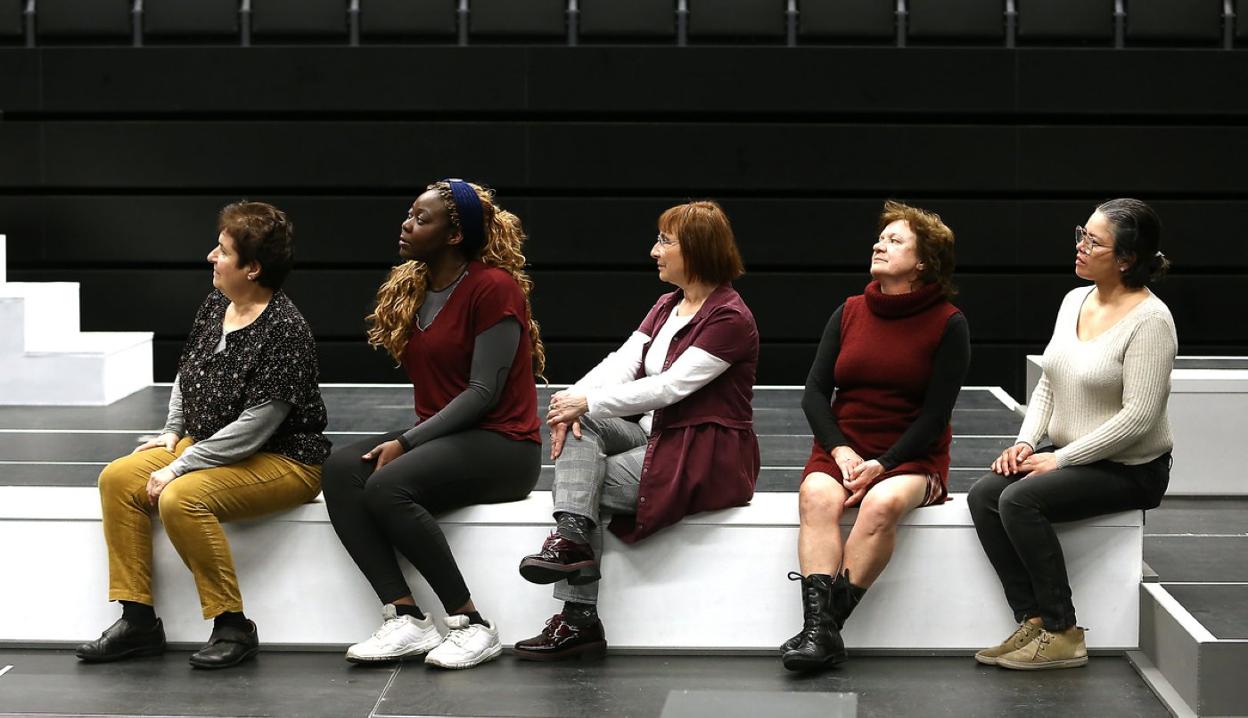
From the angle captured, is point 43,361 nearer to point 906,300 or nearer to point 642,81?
point 642,81

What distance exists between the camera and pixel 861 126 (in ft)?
22.0

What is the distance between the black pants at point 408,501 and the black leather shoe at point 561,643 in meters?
0.19

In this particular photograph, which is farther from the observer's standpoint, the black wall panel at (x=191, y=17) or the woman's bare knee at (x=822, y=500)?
the black wall panel at (x=191, y=17)

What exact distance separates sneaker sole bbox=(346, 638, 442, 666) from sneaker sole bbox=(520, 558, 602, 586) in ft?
0.91

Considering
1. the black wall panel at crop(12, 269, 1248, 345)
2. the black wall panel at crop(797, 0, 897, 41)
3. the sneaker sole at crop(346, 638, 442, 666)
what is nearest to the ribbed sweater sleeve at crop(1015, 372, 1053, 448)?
the sneaker sole at crop(346, 638, 442, 666)

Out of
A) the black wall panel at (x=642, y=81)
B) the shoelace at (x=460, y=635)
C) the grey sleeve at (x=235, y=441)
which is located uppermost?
the black wall panel at (x=642, y=81)

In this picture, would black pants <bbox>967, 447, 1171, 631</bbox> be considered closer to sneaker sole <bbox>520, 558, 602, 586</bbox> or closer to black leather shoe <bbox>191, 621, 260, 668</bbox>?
sneaker sole <bbox>520, 558, 602, 586</bbox>

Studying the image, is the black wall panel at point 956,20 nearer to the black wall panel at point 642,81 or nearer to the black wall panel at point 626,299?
the black wall panel at point 642,81

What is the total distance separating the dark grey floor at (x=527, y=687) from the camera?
3.06m

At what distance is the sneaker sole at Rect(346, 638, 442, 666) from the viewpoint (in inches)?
130

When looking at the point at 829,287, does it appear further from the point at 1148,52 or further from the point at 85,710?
the point at 85,710

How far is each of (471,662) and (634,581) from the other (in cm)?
42

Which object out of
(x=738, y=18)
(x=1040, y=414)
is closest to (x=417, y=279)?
(x=1040, y=414)

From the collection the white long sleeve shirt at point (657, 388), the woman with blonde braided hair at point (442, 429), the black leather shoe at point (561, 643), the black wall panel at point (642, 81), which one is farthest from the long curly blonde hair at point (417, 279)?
the black wall panel at point (642, 81)
